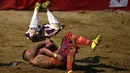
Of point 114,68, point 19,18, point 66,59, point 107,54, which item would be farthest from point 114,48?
point 19,18

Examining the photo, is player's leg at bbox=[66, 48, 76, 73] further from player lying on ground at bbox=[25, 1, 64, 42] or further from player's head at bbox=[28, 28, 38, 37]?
player's head at bbox=[28, 28, 38, 37]

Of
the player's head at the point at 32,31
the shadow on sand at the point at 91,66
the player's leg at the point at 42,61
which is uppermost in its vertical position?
the player's head at the point at 32,31

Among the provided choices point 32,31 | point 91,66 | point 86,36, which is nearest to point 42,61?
point 32,31

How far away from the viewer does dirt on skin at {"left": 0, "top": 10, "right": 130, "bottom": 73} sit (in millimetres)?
12414

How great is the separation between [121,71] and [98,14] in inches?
348

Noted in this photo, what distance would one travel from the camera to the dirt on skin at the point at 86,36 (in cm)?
1241

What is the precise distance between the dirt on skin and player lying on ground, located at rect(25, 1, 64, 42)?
0.89m

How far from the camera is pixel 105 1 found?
21859 mm

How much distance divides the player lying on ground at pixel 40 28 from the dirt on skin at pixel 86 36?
0.89 meters

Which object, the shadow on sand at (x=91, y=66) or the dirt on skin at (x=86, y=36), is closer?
the shadow on sand at (x=91, y=66)

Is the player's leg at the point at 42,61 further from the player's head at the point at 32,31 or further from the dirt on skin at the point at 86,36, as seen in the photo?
the player's head at the point at 32,31

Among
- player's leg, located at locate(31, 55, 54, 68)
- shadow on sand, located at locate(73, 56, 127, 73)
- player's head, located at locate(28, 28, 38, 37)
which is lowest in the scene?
shadow on sand, located at locate(73, 56, 127, 73)

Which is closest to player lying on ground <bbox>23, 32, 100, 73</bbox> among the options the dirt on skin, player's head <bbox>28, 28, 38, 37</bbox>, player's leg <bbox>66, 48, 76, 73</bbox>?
player's leg <bbox>66, 48, 76, 73</bbox>

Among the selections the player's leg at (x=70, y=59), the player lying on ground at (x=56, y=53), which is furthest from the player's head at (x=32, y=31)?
the player's leg at (x=70, y=59)
